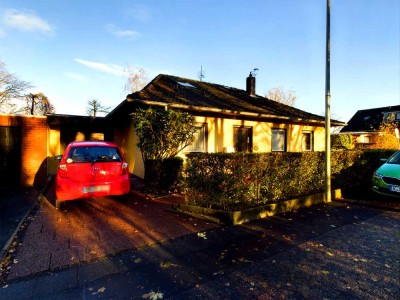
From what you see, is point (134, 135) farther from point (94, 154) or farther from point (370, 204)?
point (370, 204)

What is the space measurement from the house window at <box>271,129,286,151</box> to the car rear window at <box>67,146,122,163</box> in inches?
370

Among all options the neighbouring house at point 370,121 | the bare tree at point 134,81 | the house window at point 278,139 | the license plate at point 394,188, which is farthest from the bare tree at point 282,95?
the license plate at point 394,188

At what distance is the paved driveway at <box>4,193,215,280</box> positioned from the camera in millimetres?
3703

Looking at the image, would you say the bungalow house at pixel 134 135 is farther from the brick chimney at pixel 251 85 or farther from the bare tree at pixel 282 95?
the bare tree at pixel 282 95

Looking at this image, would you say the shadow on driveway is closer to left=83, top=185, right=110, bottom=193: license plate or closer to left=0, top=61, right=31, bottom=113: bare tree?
left=83, top=185, right=110, bottom=193: license plate

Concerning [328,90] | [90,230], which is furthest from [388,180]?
[90,230]

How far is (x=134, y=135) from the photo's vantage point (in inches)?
449

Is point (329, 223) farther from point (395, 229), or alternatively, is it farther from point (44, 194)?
point (44, 194)

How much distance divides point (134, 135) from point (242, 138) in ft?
17.3

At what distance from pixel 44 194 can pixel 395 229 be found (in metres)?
10.1

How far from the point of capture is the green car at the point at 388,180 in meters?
7.07

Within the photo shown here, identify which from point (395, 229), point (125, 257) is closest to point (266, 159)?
point (395, 229)

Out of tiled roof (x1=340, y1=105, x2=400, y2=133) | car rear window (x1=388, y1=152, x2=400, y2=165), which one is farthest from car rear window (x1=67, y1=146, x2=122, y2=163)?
tiled roof (x1=340, y1=105, x2=400, y2=133)

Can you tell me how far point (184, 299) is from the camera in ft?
8.73
